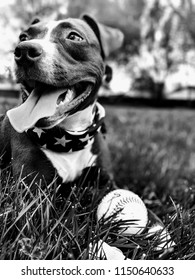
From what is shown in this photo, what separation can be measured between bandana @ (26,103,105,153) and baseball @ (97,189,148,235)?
329mm

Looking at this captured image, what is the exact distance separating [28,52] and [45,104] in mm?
260

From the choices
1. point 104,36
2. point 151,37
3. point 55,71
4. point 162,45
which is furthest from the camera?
point 162,45

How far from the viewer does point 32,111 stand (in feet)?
6.47

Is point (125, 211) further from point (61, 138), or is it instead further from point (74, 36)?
point (74, 36)

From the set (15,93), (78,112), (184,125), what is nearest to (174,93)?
(184,125)

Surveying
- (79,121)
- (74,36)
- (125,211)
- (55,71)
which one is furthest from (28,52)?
(125,211)

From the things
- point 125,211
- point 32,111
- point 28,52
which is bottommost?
point 125,211

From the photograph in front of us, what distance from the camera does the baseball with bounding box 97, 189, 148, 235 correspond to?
196 centimetres

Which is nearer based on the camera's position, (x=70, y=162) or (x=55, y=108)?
(x=55, y=108)

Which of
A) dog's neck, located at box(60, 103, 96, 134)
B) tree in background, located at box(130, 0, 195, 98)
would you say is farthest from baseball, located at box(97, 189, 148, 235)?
tree in background, located at box(130, 0, 195, 98)

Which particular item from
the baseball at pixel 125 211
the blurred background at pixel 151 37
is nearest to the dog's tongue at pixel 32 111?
the baseball at pixel 125 211

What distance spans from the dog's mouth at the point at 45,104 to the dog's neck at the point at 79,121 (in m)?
0.11

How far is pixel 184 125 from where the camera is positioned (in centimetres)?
577

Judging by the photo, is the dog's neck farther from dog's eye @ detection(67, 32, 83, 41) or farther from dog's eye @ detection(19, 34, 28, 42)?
dog's eye @ detection(19, 34, 28, 42)
